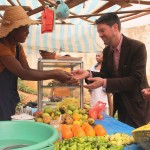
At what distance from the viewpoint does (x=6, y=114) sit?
9.42ft

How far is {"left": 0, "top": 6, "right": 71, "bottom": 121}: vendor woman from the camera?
266 cm

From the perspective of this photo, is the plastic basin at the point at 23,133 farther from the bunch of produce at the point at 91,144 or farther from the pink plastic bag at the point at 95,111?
the pink plastic bag at the point at 95,111

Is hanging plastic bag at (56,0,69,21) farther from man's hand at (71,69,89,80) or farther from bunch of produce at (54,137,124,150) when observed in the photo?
bunch of produce at (54,137,124,150)

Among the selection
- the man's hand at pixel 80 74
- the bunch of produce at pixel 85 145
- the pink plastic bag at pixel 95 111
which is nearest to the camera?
the bunch of produce at pixel 85 145

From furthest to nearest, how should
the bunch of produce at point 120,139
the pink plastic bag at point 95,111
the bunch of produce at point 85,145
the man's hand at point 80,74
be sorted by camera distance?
the man's hand at point 80,74
the pink plastic bag at point 95,111
the bunch of produce at point 120,139
the bunch of produce at point 85,145

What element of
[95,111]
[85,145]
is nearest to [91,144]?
[85,145]

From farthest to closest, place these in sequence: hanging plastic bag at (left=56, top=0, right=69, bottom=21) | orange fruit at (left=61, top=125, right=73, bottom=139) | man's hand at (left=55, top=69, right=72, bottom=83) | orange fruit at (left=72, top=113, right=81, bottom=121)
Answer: hanging plastic bag at (left=56, top=0, right=69, bottom=21) → man's hand at (left=55, top=69, right=72, bottom=83) → orange fruit at (left=72, top=113, right=81, bottom=121) → orange fruit at (left=61, top=125, right=73, bottom=139)

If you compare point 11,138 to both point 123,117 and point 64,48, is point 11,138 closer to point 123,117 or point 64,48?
point 123,117

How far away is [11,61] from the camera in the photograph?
8.68ft

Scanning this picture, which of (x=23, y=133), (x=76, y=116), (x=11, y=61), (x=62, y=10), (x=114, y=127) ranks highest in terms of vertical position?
(x=62, y=10)

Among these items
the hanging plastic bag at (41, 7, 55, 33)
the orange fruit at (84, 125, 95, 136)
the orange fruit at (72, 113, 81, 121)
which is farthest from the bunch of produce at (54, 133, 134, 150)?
the hanging plastic bag at (41, 7, 55, 33)

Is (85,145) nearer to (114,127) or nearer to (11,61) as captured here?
(114,127)

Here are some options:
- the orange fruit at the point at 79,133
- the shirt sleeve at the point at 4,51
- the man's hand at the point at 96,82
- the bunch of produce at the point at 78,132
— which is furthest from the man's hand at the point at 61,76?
the orange fruit at the point at 79,133

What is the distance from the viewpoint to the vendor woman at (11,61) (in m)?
2.66
